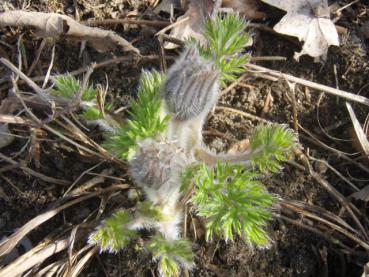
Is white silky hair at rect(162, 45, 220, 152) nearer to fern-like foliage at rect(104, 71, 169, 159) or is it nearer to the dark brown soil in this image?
fern-like foliage at rect(104, 71, 169, 159)

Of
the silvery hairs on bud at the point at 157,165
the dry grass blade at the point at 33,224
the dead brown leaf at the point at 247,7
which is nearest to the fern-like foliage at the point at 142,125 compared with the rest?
the silvery hairs on bud at the point at 157,165

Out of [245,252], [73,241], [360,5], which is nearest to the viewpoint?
[73,241]

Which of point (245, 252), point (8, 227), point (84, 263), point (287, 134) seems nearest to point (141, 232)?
point (84, 263)

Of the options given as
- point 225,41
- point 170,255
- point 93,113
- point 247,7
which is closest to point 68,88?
point 93,113

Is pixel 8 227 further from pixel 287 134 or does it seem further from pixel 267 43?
pixel 267 43

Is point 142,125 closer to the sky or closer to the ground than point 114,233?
closer to the sky

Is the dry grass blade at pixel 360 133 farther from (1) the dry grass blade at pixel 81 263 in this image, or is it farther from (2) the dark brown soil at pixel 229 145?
(1) the dry grass blade at pixel 81 263

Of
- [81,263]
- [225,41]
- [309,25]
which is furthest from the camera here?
[309,25]

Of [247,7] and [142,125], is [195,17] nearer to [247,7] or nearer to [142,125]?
[247,7]
